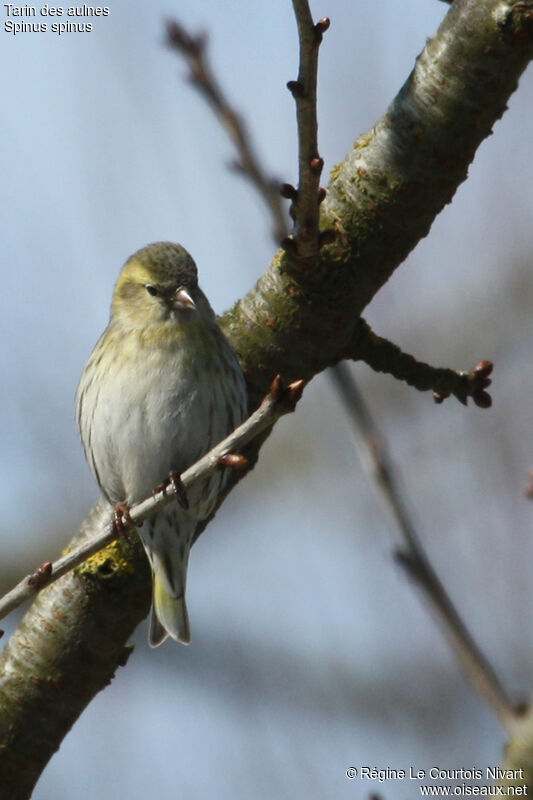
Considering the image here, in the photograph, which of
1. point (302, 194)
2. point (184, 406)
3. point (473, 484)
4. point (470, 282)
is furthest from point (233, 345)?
point (470, 282)

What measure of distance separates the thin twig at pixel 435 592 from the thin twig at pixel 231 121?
720 mm

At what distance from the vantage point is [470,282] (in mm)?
7344

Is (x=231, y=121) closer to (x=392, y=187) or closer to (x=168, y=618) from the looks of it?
(x=392, y=187)

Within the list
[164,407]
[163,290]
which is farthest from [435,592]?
[163,290]

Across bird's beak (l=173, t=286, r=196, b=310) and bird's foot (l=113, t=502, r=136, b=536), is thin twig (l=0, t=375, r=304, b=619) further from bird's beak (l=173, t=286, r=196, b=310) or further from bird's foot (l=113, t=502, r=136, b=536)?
bird's beak (l=173, t=286, r=196, b=310)

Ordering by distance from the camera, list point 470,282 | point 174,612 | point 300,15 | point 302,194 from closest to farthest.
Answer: point 300,15
point 302,194
point 174,612
point 470,282

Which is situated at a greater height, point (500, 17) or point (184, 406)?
point (500, 17)

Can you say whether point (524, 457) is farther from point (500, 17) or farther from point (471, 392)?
point (500, 17)

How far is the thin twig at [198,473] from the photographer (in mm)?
2539

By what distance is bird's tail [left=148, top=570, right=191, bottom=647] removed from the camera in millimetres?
4289

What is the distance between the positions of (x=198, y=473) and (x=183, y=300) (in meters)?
1.59

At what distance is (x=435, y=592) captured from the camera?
1650mm

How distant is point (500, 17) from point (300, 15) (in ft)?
2.52

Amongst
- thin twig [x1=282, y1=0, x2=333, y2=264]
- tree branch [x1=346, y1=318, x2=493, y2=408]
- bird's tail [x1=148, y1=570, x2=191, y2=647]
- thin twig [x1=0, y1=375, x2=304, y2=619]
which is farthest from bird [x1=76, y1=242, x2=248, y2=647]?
thin twig [x1=0, y1=375, x2=304, y2=619]
